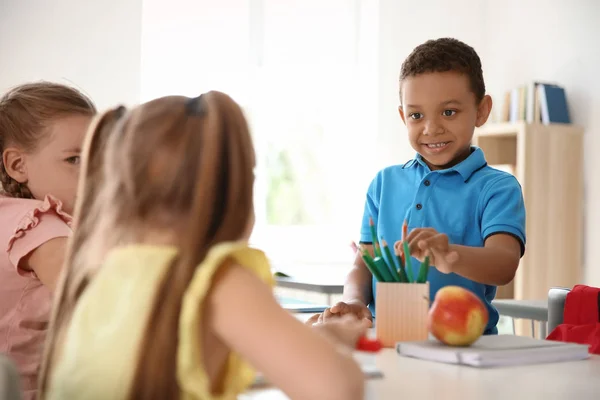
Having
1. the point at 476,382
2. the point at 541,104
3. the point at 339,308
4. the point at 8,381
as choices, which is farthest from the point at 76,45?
the point at 8,381

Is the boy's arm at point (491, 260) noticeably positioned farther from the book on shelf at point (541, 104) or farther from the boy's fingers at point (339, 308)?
the book on shelf at point (541, 104)

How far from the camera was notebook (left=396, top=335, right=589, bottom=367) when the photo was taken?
1242mm

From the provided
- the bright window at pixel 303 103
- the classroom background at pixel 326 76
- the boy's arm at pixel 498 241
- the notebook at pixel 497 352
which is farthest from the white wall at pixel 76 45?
the notebook at pixel 497 352

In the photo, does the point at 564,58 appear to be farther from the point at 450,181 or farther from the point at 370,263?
the point at 370,263

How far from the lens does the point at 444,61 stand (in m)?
1.79

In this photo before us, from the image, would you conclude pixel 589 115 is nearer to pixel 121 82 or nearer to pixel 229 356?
pixel 121 82

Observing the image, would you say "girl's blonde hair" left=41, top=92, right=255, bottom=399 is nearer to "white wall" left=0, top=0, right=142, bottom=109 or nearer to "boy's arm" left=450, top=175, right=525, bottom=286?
"boy's arm" left=450, top=175, right=525, bottom=286

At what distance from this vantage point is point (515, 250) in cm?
167

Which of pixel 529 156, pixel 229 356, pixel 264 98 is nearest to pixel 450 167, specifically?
pixel 229 356

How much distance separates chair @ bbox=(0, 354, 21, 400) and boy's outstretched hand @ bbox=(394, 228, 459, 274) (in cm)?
82

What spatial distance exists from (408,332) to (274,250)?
4.59 metres

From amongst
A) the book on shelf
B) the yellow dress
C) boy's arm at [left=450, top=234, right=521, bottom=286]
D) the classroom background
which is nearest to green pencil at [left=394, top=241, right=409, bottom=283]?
boy's arm at [left=450, top=234, right=521, bottom=286]

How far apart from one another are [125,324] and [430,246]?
0.71 m

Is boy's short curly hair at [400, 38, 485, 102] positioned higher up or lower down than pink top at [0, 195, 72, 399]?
higher up
